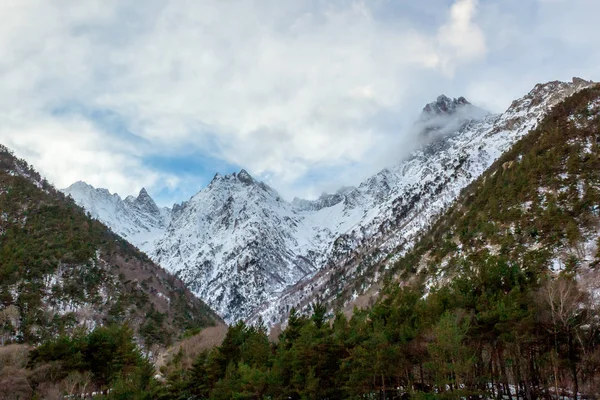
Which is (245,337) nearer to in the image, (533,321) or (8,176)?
(533,321)

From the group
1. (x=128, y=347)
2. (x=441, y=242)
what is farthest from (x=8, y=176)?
(x=441, y=242)

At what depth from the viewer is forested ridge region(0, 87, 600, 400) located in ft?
89.8

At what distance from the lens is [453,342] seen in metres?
25.6

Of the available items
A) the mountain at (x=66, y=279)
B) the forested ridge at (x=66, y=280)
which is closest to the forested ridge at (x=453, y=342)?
the forested ridge at (x=66, y=280)

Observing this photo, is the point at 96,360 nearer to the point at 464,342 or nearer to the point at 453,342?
the point at 464,342

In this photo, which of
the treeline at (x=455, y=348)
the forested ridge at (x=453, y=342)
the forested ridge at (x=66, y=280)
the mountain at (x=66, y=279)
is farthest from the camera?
the mountain at (x=66, y=279)

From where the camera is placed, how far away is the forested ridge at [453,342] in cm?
2738

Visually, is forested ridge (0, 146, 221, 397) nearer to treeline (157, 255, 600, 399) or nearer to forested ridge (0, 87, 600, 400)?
forested ridge (0, 87, 600, 400)

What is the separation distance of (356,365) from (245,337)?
1873cm

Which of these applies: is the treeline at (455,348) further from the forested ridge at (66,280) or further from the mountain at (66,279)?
the mountain at (66,279)

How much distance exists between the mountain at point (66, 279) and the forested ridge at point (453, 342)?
137 feet

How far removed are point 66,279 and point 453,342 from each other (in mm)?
94778

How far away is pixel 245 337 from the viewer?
46.9 metres

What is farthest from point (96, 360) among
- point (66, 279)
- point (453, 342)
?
point (66, 279)
